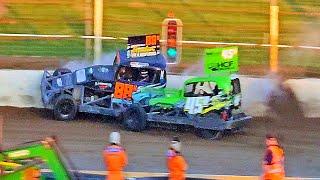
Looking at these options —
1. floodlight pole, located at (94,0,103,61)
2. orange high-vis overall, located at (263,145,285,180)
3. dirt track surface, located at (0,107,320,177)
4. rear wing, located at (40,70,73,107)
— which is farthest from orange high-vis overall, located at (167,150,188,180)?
floodlight pole, located at (94,0,103,61)

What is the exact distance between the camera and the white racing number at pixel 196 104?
22.4 metres

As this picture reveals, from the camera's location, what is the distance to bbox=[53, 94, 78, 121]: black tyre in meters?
24.2

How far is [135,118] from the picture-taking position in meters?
23.2

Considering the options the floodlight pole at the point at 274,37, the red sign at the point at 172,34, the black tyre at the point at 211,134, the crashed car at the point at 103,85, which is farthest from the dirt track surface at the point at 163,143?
the red sign at the point at 172,34

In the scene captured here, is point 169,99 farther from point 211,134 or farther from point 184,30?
point 184,30

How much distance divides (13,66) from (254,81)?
Answer: 6758mm

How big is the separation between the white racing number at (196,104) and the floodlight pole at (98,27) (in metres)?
4.80

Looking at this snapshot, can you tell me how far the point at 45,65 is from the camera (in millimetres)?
26891

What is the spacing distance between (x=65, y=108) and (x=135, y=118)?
2.12m

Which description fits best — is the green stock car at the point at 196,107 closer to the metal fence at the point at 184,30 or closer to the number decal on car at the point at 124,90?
the number decal on car at the point at 124,90

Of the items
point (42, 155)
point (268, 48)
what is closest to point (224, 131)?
point (268, 48)

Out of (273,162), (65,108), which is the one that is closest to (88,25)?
(65,108)

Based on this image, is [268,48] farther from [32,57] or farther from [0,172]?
[0,172]

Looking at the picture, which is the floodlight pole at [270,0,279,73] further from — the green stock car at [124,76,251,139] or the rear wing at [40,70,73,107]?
the rear wing at [40,70,73,107]
